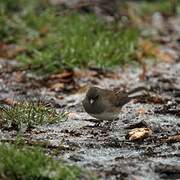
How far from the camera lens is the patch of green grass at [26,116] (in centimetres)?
613

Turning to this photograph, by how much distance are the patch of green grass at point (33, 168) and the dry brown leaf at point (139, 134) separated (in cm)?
142

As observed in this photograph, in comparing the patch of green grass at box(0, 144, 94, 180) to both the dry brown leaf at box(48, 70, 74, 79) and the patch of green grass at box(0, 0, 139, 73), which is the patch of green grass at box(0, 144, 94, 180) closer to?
the dry brown leaf at box(48, 70, 74, 79)

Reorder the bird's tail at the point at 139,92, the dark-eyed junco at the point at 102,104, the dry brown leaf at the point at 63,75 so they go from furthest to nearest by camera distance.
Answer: the dry brown leaf at the point at 63,75 < the bird's tail at the point at 139,92 < the dark-eyed junco at the point at 102,104

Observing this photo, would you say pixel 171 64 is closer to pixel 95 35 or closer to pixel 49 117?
pixel 95 35

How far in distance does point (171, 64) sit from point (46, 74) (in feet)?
7.41

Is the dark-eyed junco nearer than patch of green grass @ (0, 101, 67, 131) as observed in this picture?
No

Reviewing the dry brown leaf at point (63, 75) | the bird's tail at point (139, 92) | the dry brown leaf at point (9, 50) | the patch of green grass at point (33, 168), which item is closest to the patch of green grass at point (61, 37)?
the dry brown leaf at point (9, 50)

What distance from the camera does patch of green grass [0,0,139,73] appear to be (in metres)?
9.61

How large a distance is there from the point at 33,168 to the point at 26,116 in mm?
1721

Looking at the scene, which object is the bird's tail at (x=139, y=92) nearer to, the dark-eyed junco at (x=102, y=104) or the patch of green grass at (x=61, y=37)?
the patch of green grass at (x=61, y=37)

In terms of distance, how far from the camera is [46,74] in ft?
30.8

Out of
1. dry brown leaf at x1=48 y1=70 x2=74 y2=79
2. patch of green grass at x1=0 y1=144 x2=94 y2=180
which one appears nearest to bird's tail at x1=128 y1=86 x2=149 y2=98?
dry brown leaf at x1=48 y1=70 x2=74 y2=79

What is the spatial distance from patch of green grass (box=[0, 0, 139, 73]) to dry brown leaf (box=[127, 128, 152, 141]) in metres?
3.38

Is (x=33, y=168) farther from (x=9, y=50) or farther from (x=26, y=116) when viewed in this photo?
(x=9, y=50)
